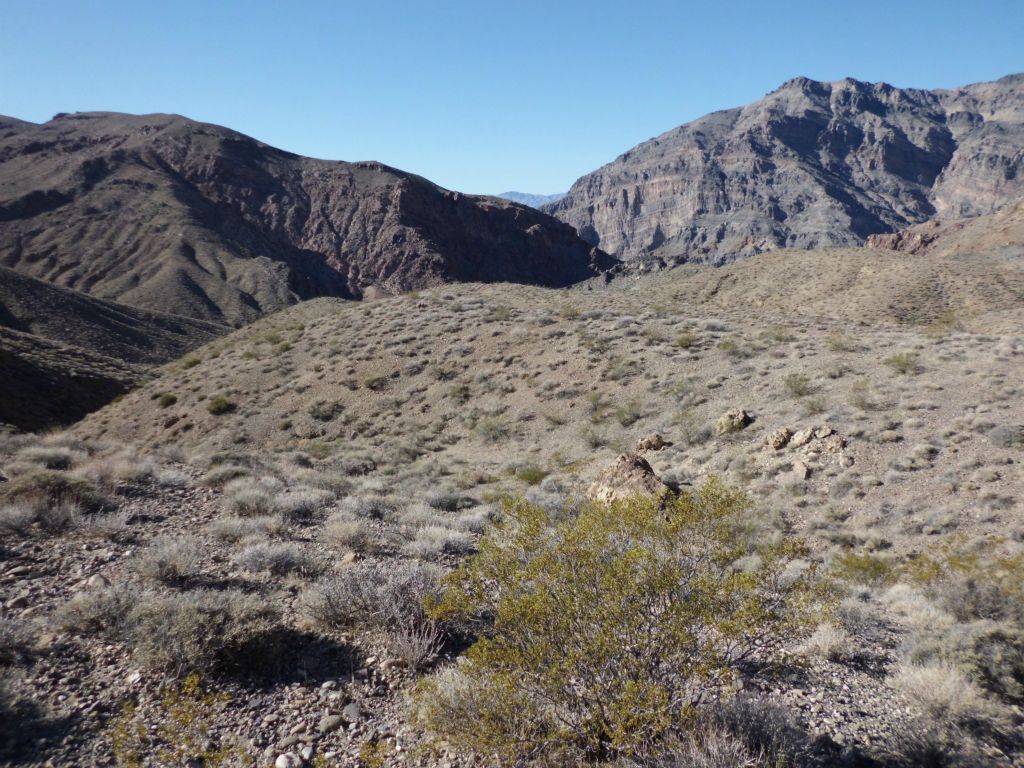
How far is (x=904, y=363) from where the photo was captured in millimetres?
14414

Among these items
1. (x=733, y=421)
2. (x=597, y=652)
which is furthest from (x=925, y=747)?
(x=733, y=421)

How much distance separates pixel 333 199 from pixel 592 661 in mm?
134261

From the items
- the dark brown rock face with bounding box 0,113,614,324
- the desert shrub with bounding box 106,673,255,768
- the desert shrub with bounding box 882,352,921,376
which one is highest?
the dark brown rock face with bounding box 0,113,614,324

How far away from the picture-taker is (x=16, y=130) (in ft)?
377

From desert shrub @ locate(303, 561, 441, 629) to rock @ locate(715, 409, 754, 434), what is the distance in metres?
9.66

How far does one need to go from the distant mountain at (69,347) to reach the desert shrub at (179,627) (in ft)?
88.4

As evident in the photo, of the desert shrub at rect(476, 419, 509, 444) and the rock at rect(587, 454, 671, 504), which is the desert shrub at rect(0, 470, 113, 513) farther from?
the desert shrub at rect(476, 419, 509, 444)

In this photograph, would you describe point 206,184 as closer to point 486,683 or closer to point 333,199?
point 333,199

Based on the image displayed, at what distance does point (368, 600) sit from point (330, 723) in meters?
1.43

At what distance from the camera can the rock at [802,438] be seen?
11.5 m

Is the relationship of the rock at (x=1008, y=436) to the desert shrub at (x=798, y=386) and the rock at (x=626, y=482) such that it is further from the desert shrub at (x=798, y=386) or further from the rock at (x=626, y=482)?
the rock at (x=626, y=482)

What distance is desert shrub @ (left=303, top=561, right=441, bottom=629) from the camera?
5332mm

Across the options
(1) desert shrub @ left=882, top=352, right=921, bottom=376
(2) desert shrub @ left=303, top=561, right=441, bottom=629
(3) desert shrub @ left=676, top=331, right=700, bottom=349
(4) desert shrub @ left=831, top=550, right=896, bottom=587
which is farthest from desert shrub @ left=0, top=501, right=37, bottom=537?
(3) desert shrub @ left=676, top=331, right=700, bottom=349

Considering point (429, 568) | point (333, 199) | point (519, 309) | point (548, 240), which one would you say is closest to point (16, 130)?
point (333, 199)
